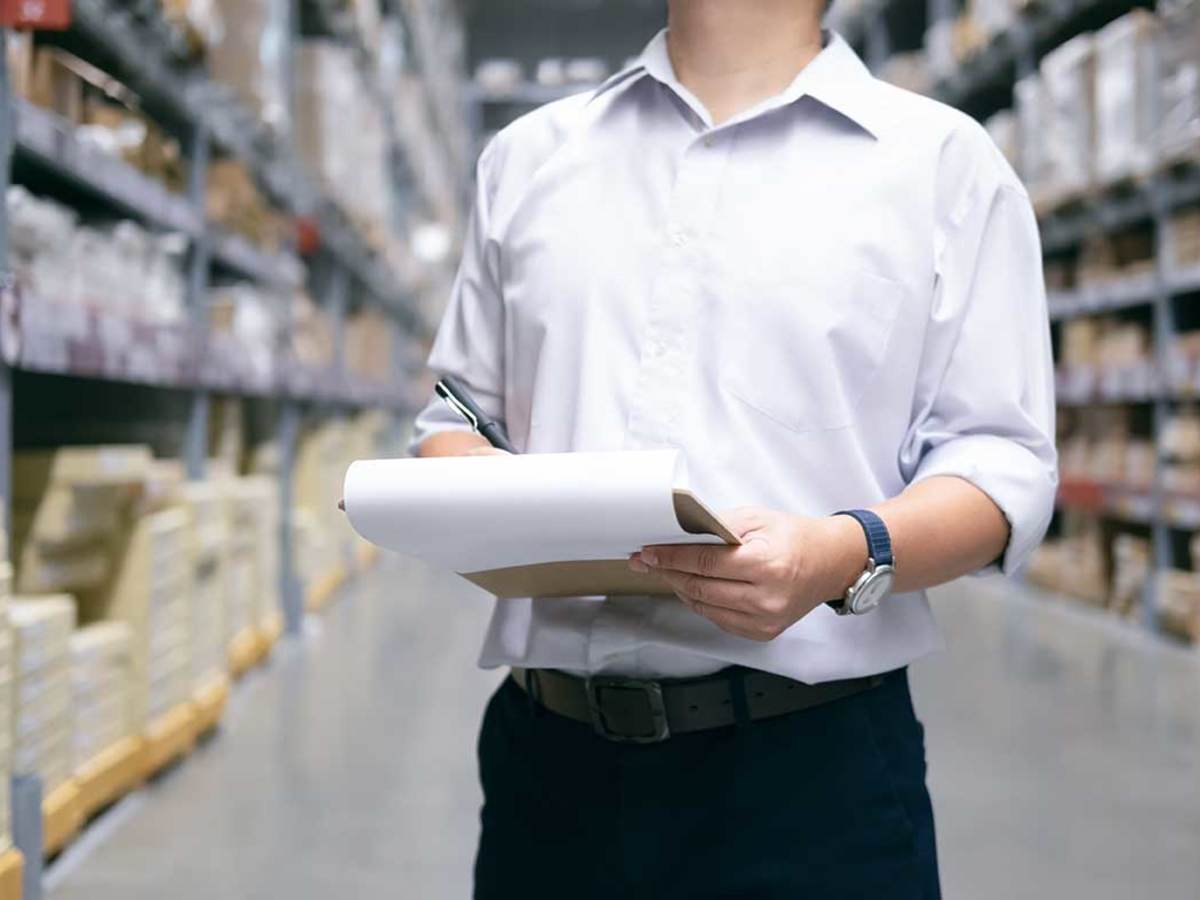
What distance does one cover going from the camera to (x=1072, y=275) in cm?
712

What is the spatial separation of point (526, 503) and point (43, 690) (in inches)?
77.4

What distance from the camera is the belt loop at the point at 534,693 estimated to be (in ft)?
4.14

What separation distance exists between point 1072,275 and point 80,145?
5495 millimetres

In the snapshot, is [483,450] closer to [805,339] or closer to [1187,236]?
[805,339]

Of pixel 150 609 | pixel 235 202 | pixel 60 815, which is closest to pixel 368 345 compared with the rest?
pixel 235 202

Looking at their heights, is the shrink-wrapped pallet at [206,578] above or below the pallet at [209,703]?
above

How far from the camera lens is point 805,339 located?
1170mm

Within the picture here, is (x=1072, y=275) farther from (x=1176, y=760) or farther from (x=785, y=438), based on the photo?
(x=785, y=438)

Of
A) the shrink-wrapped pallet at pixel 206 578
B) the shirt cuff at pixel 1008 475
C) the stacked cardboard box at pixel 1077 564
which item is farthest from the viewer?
the stacked cardboard box at pixel 1077 564

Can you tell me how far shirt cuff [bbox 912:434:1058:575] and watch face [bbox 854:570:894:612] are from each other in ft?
0.39

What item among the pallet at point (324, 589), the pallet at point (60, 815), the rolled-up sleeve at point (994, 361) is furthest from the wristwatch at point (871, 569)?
the pallet at point (324, 589)

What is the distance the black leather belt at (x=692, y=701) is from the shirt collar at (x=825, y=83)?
0.49m

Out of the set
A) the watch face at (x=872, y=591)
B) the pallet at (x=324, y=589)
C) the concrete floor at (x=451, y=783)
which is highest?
the watch face at (x=872, y=591)

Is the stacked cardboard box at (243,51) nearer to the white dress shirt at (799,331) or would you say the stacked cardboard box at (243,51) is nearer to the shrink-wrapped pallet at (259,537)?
the shrink-wrapped pallet at (259,537)
